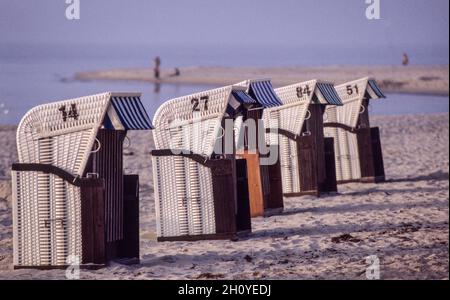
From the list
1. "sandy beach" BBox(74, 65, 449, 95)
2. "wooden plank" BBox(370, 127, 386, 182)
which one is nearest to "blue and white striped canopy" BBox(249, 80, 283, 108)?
"wooden plank" BBox(370, 127, 386, 182)

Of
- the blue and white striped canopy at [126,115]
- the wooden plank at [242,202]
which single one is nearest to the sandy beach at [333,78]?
the wooden plank at [242,202]

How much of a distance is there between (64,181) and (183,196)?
233 cm

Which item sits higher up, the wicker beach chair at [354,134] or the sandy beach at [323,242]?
the wicker beach chair at [354,134]

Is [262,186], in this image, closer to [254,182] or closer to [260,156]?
[254,182]

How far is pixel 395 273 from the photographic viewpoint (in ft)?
32.7

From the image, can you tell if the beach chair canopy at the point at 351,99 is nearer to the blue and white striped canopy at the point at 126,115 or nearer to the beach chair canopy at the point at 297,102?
the beach chair canopy at the point at 297,102

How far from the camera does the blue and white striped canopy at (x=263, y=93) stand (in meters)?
13.9

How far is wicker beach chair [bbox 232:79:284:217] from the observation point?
14008 mm

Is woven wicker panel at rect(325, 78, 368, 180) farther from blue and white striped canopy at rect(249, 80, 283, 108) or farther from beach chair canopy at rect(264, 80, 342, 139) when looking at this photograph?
blue and white striped canopy at rect(249, 80, 283, 108)

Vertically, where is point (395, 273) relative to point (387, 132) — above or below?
below

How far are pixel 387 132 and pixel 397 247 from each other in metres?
17.9

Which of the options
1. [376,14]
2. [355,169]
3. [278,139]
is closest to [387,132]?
[355,169]

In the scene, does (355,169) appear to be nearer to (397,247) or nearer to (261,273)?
(397,247)
